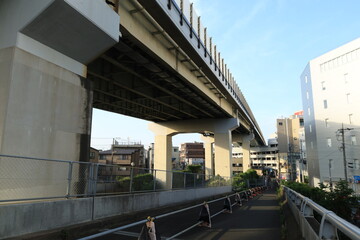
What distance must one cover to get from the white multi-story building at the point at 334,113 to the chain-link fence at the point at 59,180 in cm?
4228

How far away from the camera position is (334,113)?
49.3 metres

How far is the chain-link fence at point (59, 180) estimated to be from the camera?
274 inches

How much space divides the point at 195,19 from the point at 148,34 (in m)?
4.54

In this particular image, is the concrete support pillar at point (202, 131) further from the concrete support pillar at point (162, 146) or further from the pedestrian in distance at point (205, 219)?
the pedestrian in distance at point (205, 219)

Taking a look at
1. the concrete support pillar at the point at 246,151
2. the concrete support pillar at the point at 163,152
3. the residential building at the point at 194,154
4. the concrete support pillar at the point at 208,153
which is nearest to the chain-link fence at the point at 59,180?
the concrete support pillar at the point at 163,152

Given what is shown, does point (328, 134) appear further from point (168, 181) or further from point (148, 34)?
point (148, 34)

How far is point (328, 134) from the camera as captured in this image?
1929 inches

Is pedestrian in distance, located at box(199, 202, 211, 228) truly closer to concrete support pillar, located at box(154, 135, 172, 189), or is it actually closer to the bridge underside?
the bridge underside

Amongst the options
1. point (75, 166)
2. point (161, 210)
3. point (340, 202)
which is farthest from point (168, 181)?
point (340, 202)

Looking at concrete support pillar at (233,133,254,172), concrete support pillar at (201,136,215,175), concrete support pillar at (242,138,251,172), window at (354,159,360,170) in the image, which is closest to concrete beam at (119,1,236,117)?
concrete support pillar at (201,136,215,175)

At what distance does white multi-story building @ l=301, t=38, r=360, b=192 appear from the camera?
46250 millimetres

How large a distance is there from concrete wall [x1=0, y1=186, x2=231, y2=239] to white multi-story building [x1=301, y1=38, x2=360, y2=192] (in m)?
42.8

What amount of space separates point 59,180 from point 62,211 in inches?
50.2

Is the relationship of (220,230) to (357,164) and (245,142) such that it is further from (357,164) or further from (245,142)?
(245,142)
